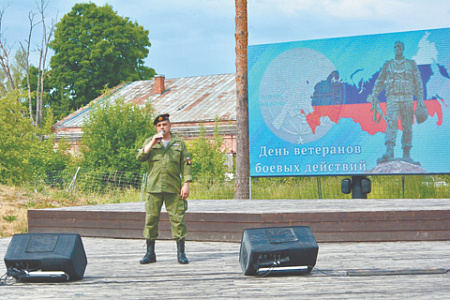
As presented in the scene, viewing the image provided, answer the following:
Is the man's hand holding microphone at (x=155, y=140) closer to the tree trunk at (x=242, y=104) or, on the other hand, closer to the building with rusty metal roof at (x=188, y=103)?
the tree trunk at (x=242, y=104)

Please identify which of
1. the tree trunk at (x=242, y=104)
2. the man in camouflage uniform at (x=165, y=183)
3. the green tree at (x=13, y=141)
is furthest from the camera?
the green tree at (x=13, y=141)

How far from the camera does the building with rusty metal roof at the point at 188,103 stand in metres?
28.9

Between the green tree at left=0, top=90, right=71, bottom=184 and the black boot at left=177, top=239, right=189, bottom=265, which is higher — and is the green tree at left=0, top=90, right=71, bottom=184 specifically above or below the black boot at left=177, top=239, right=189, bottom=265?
above

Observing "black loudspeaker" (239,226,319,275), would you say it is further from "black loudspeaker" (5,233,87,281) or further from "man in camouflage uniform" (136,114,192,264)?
"black loudspeaker" (5,233,87,281)

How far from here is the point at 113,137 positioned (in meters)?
21.5

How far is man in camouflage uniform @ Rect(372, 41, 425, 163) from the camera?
12.9 m

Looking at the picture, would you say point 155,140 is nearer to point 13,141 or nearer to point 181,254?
point 181,254

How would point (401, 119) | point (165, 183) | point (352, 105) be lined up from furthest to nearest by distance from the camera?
point (352, 105), point (401, 119), point (165, 183)

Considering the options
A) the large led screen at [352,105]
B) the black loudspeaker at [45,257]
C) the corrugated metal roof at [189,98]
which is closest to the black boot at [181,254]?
the black loudspeaker at [45,257]

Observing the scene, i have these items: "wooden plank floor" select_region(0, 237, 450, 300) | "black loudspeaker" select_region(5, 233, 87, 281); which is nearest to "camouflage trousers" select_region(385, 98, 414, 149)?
"wooden plank floor" select_region(0, 237, 450, 300)

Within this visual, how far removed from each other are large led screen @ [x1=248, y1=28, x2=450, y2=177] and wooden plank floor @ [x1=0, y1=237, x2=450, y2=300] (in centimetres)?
539

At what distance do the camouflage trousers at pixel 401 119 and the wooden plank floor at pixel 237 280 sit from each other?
17.7ft

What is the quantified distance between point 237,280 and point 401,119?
8.56 metres

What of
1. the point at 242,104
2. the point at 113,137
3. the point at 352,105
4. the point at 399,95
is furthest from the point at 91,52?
the point at 399,95
